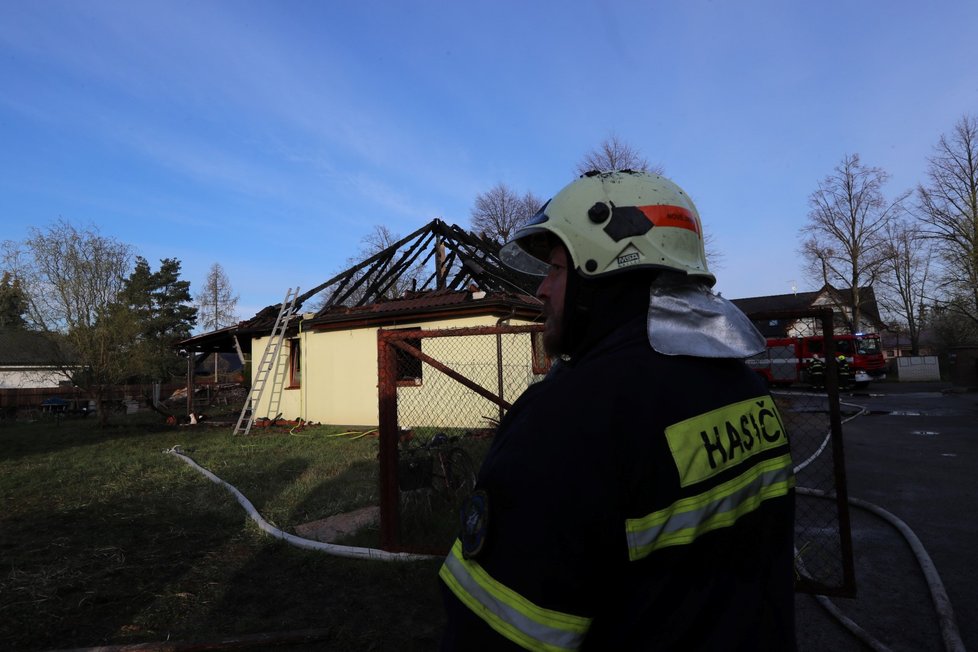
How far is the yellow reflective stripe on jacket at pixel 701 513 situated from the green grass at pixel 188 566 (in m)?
3.11

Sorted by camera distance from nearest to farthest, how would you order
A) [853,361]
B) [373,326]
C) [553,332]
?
1. [553,332]
2. [373,326]
3. [853,361]

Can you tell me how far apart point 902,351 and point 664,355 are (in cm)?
6291

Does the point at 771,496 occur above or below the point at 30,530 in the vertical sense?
above

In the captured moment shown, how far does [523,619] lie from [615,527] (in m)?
0.20

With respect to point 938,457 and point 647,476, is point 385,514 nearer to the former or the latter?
point 647,476

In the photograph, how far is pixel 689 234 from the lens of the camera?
130cm

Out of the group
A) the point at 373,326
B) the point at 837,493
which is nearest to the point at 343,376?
the point at 373,326

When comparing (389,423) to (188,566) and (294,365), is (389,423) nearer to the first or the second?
(188,566)

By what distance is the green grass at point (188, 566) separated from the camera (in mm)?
3781

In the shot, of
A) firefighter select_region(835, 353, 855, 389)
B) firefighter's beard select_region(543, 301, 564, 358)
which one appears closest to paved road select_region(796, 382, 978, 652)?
firefighter's beard select_region(543, 301, 564, 358)

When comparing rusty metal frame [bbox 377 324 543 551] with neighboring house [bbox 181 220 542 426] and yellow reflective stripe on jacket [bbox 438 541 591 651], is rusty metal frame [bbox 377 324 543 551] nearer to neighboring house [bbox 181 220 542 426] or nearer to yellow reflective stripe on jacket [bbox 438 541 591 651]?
yellow reflective stripe on jacket [bbox 438 541 591 651]

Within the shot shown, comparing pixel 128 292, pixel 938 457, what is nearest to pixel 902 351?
pixel 938 457

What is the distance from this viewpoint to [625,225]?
124 cm

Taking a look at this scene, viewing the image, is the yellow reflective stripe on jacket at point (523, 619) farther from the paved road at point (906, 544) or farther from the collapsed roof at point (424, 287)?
the collapsed roof at point (424, 287)
